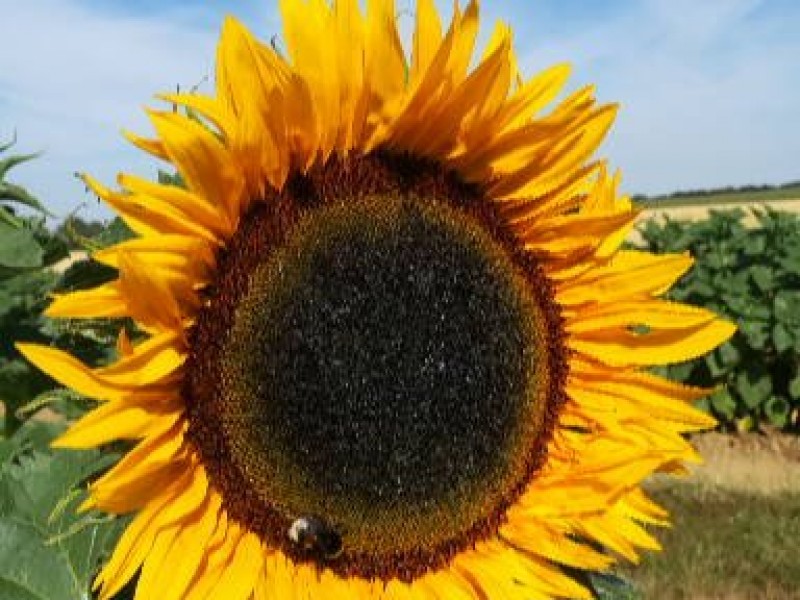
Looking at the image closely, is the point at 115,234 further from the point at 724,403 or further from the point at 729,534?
the point at 724,403

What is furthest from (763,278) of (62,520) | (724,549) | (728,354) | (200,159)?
(200,159)

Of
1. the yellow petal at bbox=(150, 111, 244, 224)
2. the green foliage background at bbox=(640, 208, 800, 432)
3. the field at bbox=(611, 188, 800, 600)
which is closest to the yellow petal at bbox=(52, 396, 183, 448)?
the yellow petal at bbox=(150, 111, 244, 224)

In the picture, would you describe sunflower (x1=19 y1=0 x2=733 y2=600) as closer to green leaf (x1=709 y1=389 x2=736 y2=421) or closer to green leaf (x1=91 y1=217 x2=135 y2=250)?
green leaf (x1=91 y1=217 x2=135 y2=250)

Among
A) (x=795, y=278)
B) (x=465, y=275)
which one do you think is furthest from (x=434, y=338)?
(x=795, y=278)

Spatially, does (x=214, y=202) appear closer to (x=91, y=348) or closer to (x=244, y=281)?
(x=244, y=281)

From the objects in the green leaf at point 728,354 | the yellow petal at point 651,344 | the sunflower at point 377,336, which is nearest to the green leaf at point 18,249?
the sunflower at point 377,336

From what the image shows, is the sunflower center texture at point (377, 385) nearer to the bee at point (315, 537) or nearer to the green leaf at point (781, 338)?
the bee at point (315, 537)

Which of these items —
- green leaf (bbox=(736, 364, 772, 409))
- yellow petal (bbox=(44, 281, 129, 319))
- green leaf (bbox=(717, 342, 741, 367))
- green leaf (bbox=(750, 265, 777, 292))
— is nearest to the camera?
yellow petal (bbox=(44, 281, 129, 319))

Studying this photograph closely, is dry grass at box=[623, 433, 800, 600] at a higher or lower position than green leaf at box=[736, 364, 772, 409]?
lower
